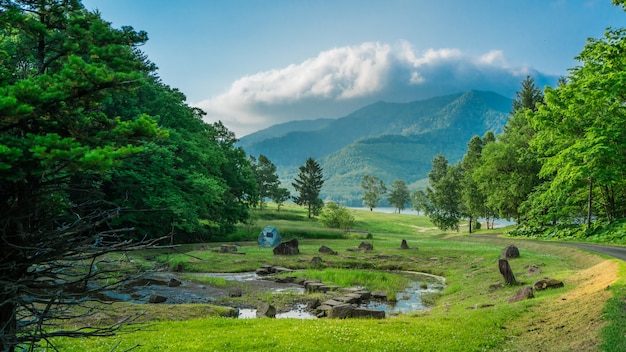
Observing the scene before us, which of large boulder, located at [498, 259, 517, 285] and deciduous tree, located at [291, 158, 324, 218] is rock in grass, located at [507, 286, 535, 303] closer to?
large boulder, located at [498, 259, 517, 285]

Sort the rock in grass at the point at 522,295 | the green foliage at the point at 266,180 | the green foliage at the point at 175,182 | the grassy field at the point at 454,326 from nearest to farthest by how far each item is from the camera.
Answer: the grassy field at the point at 454,326 → the rock in grass at the point at 522,295 → the green foliage at the point at 175,182 → the green foliage at the point at 266,180

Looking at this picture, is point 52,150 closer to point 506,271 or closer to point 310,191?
point 506,271

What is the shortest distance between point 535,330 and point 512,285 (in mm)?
10747

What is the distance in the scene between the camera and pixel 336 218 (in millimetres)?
83875

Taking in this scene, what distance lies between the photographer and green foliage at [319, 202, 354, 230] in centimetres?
8275

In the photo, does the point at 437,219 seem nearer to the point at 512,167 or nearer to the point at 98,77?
the point at 512,167

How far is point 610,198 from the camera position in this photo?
154 ft

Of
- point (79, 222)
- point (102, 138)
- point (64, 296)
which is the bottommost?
point (64, 296)

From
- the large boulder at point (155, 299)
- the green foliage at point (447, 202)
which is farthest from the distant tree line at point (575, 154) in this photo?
the large boulder at point (155, 299)

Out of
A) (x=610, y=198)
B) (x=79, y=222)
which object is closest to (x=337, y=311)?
(x=79, y=222)

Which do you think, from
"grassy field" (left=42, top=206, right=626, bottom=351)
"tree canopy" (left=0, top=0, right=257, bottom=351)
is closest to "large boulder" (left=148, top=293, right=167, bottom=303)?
"grassy field" (left=42, top=206, right=626, bottom=351)

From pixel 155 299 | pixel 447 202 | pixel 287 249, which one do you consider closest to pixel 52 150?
pixel 155 299

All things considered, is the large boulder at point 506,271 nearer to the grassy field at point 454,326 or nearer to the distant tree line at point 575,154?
the grassy field at point 454,326

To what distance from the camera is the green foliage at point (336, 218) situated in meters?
82.8
